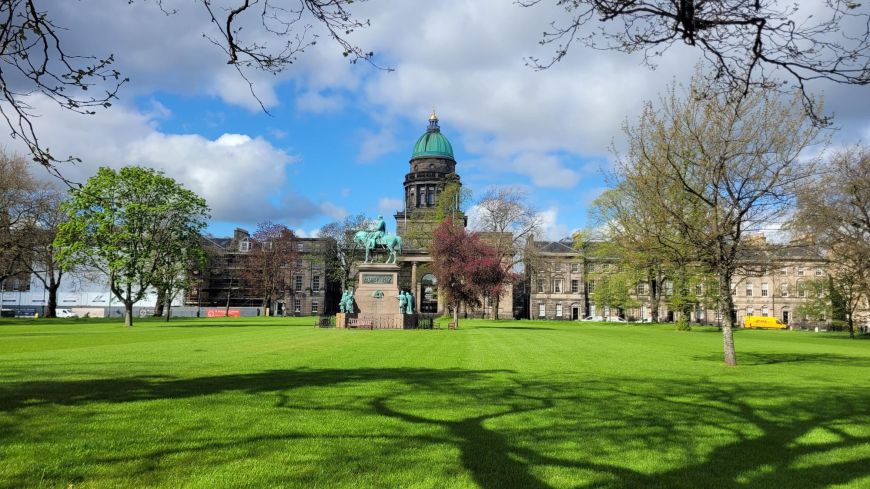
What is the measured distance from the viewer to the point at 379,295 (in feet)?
125

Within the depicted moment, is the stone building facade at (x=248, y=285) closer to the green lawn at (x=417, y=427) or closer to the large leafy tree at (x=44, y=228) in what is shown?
the large leafy tree at (x=44, y=228)

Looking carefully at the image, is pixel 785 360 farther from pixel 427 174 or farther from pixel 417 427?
pixel 427 174

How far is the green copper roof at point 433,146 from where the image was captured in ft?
349

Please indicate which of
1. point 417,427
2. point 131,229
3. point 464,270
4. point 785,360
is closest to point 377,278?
point 464,270

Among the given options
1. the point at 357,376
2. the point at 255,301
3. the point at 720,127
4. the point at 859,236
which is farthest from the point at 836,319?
the point at 255,301

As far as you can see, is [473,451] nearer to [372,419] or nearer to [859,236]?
[372,419]

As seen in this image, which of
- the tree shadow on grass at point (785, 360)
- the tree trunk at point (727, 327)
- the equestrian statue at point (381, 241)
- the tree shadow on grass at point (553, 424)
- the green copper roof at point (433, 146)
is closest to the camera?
the tree shadow on grass at point (553, 424)

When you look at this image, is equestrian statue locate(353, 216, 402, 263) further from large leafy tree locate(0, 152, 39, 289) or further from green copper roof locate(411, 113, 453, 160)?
green copper roof locate(411, 113, 453, 160)

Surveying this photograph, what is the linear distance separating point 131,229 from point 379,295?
1921 cm

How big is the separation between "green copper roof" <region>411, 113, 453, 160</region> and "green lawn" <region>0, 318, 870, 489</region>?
93.3 meters

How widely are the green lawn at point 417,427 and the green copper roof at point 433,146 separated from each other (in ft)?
306

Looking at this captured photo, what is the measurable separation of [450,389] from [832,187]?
32960 millimetres

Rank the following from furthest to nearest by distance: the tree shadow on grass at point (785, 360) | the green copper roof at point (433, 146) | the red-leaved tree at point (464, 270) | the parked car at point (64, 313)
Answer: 1. the green copper roof at point (433, 146)
2. the parked car at point (64, 313)
3. the red-leaved tree at point (464, 270)
4. the tree shadow on grass at point (785, 360)

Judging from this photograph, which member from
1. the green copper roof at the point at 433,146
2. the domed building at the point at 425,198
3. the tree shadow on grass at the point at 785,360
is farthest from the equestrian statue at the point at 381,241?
the green copper roof at the point at 433,146
